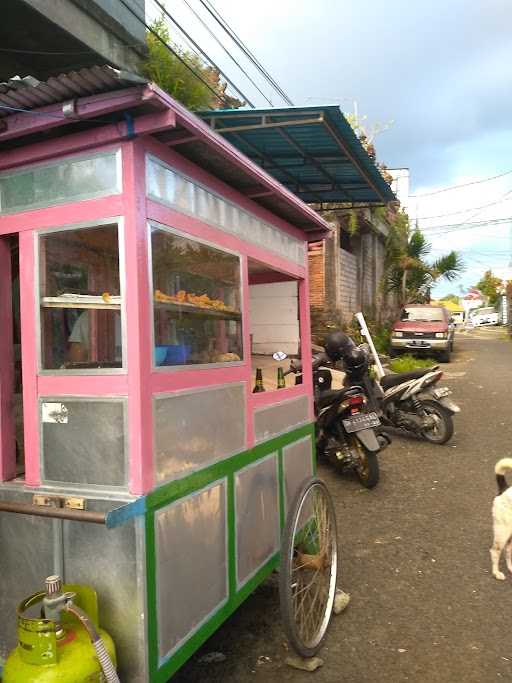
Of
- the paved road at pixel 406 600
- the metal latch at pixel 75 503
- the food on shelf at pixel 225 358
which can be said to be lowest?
the paved road at pixel 406 600

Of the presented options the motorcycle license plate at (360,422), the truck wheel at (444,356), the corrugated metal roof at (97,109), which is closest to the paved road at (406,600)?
the motorcycle license plate at (360,422)

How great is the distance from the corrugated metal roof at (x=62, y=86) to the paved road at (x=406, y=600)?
262 centimetres

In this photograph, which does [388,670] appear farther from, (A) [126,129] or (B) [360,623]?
(A) [126,129]

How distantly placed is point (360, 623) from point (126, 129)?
2.84 metres

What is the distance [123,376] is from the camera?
6.62 feet

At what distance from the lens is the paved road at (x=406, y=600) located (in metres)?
2.65

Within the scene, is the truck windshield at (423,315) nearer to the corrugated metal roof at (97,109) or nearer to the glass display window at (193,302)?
the glass display window at (193,302)

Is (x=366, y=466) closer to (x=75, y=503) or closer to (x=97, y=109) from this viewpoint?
(x=75, y=503)

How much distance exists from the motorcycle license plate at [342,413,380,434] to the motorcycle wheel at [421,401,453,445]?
2086 mm

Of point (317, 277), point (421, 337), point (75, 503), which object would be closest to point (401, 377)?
point (317, 277)

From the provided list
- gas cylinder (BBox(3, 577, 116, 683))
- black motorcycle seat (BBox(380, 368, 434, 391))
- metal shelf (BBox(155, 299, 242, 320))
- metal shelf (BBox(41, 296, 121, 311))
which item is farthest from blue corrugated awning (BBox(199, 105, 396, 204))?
gas cylinder (BBox(3, 577, 116, 683))

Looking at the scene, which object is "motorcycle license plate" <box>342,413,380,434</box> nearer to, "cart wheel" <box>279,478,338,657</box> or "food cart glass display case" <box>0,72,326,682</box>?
"cart wheel" <box>279,478,338,657</box>

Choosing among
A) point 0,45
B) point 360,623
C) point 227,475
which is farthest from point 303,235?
point 0,45

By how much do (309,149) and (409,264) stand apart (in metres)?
14.2
